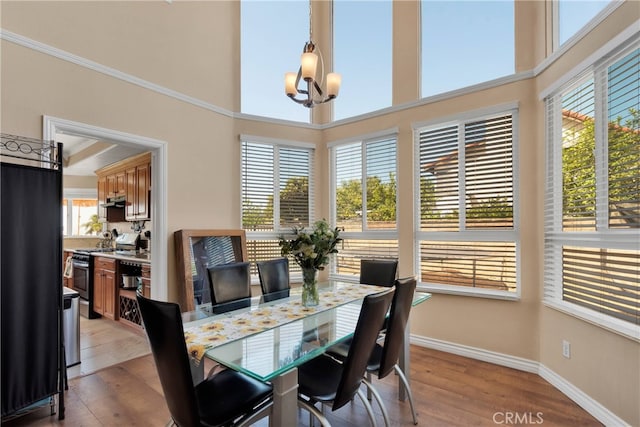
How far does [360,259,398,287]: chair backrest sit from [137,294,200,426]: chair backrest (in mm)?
2250

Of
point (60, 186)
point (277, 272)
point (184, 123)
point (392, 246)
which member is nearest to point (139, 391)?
point (277, 272)

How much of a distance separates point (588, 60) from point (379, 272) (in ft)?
7.99

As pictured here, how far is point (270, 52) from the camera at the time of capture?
450 cm

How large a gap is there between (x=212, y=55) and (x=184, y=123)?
3.29 ft

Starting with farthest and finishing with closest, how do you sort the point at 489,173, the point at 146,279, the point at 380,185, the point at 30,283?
the point at 380,185 → the point at 146,279 → the point at 489,173 → the point at 30,283

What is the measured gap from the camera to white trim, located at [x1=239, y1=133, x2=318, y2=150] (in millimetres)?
4137

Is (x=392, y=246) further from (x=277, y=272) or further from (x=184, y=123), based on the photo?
(x=184, y=123)

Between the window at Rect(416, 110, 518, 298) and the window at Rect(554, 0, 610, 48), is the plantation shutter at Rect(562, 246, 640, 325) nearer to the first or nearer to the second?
the window at Rect(416, 110, 518, 298)

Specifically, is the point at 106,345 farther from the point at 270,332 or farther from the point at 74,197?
the point at 74,197

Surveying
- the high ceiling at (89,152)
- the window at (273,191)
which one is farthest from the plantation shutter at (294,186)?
the high ceiling at (89,152)

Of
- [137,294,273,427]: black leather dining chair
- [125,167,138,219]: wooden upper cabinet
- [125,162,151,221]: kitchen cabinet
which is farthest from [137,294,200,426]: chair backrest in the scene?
[125,167,138,219]: wooden upper cabinet

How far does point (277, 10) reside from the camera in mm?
4555

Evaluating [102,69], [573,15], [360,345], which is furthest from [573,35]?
[102,69]

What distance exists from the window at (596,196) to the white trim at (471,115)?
0.33 m
